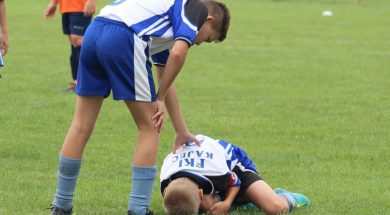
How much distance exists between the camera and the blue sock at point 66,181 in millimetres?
5441

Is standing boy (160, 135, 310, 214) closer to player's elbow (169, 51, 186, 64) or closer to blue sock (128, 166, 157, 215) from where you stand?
blue sock (128, 166, 157, 215)

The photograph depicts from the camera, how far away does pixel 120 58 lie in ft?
16.8

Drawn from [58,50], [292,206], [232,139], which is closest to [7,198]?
[292,206]

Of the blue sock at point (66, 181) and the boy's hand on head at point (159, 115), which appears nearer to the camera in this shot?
A: the boy's hand on head at point (159, 115)

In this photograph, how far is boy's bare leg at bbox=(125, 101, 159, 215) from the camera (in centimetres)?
529

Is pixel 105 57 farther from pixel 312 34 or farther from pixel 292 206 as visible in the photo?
pixel 312 34

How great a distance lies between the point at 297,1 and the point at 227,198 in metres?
27.9

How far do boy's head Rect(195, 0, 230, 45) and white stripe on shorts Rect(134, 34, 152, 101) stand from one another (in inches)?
13.9

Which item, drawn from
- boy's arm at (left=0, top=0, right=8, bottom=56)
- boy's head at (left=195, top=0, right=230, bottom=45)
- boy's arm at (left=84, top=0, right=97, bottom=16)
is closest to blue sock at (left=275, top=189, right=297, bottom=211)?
boy's head at (left=195, top=0, right=230, bottom=45)

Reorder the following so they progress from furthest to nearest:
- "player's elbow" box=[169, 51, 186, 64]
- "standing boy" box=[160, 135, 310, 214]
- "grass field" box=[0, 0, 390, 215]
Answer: "grass field" box=[0, 0, 390, 215] < "standing boy" box=[160, 135, 310, 214] < "player's elbow" box=[169, 51, 186, 64]

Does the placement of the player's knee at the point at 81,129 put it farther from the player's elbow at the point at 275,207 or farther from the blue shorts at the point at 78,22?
the blue shorts at the point at 78,22

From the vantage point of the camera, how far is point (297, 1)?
33031 mm

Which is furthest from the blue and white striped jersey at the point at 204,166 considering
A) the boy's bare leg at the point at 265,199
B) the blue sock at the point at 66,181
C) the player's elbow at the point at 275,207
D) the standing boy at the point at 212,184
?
the blue sock at the point at 66,181

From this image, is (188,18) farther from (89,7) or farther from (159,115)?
(89,7)
